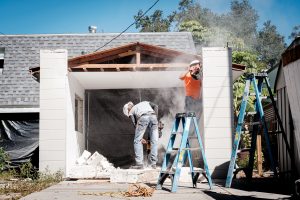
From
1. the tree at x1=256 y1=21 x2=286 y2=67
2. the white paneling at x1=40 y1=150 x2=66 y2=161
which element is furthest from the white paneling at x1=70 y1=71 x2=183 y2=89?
the tree at x1=256 y1=21 x2=286 y2=67

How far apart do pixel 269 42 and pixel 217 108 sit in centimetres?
5518

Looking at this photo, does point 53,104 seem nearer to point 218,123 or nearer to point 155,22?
point 218,123

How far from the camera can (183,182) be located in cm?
750

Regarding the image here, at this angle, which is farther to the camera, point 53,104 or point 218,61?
point 53,104

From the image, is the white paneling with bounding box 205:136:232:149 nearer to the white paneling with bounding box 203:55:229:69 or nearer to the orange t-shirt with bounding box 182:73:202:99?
the orange t-shirt with bounding box 182:73:202:99

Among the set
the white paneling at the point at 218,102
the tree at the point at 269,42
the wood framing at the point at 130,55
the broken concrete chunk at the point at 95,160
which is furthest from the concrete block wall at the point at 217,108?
the tree at the point at 269,42

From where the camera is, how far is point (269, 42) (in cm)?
5894

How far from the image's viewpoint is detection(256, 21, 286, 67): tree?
5637 centimetres

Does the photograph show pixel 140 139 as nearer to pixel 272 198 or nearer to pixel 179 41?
pixel 272 198

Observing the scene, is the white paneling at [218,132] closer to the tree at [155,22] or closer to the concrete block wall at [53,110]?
the concrete block wall at [53,110]

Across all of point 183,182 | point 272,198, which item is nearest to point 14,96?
point 183,182

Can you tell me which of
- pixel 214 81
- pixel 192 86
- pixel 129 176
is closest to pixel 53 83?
pixel 129 176

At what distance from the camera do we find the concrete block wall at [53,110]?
8406 millimetres

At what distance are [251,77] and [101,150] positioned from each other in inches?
306
